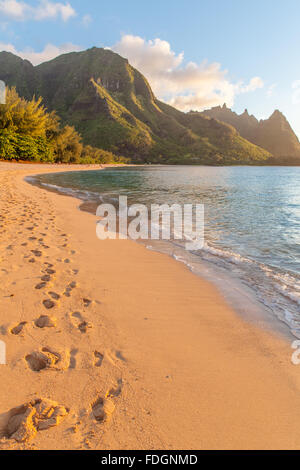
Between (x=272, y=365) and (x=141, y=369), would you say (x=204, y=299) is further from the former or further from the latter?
(x=141, y=369)

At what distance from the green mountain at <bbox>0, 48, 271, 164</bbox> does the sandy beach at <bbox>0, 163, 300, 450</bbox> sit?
123220 millimetres

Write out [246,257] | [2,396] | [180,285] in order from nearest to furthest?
[2,396], [180,285], [246,257]

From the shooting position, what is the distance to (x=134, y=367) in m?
2.27

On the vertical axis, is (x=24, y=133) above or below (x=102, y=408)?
above

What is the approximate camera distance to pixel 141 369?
89.0 inches

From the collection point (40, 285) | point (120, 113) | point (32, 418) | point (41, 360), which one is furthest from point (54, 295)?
point (120, 113)

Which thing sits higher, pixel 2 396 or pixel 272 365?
pixel 2 396

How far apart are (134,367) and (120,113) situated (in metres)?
158

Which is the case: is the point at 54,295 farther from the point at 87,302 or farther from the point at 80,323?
the point at 80,323

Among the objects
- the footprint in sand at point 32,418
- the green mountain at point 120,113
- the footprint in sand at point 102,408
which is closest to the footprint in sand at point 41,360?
the footprint in sand at point 32,418

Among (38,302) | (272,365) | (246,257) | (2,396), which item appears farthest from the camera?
(246,257)

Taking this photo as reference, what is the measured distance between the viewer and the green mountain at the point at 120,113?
128 m

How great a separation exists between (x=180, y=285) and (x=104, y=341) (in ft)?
6.60
